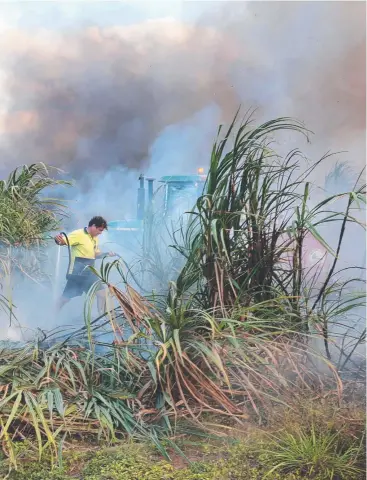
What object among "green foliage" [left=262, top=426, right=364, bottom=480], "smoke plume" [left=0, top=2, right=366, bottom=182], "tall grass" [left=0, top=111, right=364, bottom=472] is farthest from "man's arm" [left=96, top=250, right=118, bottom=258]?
"green foliage" [left=262, top=426, right=364, bottom=480]

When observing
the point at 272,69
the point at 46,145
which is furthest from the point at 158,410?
the point at 272,69

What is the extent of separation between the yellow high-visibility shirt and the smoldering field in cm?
8

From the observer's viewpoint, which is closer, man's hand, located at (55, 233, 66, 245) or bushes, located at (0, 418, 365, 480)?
bushes, located at (0, 418, 365, 480)

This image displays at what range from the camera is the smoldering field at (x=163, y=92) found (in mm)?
3098

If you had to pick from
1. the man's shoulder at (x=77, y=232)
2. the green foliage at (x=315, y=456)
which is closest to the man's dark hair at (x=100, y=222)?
the man's shoulder at (x=77, y=232)

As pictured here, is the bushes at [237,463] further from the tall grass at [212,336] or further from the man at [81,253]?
the man at [81,253]

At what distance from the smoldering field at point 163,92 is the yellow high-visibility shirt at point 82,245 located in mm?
81

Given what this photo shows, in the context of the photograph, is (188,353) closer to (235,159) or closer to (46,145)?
(235,159)

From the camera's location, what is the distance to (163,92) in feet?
10.5

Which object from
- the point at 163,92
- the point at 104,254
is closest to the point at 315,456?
the point at 104,254

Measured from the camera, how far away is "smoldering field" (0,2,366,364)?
3.10 m

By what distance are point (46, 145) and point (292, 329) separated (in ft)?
6.85

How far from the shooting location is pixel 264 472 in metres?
2.10

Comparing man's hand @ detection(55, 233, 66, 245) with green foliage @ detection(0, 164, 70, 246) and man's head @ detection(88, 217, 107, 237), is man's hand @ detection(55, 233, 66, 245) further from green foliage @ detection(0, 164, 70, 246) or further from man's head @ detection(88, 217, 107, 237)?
man's head @ detection(88, 217, 107, 237)
